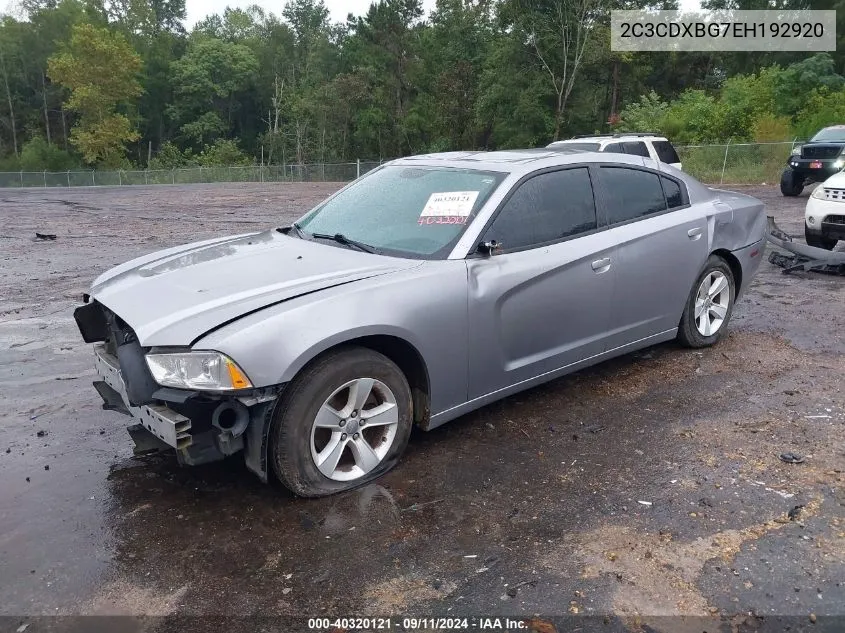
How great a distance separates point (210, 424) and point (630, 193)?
3192mm

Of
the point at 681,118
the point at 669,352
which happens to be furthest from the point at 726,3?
the point at 669,352

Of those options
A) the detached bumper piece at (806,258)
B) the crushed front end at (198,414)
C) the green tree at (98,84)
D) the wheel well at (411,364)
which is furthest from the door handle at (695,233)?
the green tree at (98,84)

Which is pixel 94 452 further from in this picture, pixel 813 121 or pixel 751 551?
pixel 813 121

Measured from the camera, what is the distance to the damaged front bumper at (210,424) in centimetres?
297

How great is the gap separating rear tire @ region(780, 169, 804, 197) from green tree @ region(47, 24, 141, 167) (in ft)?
206

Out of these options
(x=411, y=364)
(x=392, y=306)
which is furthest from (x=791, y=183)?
(x=392, y=306)

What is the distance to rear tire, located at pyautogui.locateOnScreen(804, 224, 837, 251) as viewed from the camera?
9.05 metres

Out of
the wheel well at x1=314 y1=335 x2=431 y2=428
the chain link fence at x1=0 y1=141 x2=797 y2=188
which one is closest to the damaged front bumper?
the wheel well at x1=314 y1=335 x2=431 y2=428

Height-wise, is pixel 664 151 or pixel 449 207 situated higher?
pixel 664 151

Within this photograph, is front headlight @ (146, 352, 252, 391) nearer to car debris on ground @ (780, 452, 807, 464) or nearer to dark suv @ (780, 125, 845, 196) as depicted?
car debris on ground @ (780, 452, 807, 464)

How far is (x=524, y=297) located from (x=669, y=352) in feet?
6.98

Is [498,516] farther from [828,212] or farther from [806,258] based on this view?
[828,212]

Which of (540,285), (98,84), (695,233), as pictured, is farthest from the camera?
(98,84)

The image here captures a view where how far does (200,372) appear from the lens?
9.79 feet
